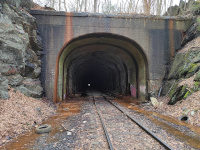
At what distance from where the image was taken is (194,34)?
10.7 metres

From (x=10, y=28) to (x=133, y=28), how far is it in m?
7.50

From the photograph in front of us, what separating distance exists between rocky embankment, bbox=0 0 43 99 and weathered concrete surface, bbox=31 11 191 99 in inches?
29.0

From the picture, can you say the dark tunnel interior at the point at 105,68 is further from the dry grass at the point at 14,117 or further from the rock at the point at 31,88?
the dry grass at the point at 14,117

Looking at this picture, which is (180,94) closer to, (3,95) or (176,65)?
(176,65)

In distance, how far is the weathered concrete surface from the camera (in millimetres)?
10385

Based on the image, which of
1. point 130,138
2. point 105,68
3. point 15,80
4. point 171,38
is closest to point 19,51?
point 15,80

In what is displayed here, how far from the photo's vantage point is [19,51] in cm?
794

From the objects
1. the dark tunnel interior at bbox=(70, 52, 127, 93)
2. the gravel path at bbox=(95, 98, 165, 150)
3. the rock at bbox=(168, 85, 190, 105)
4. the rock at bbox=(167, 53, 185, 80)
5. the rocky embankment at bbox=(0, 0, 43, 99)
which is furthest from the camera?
the dark tunnel interior at bbox=(70, 52, 127, 93)

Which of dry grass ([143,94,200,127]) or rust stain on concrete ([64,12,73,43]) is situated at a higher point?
rust stain on concrete ([64,12,73,43])

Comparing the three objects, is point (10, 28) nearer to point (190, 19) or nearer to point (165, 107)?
point (165, 107)

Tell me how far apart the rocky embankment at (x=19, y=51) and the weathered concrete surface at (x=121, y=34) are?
74 centimetres

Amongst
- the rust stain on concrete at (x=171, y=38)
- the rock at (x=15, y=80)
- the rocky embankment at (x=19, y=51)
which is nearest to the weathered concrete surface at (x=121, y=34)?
the rust stain on concrete at (x=171, y=38)

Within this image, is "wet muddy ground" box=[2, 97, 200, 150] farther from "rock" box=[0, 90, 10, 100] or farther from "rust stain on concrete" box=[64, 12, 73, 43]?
"rust stain on concrete" box=[64, 12, 73, 43]

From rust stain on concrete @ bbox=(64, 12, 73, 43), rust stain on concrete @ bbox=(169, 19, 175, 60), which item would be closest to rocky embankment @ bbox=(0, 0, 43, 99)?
rust stain on concrete @ bbox=(64, 12, 73, 43)
